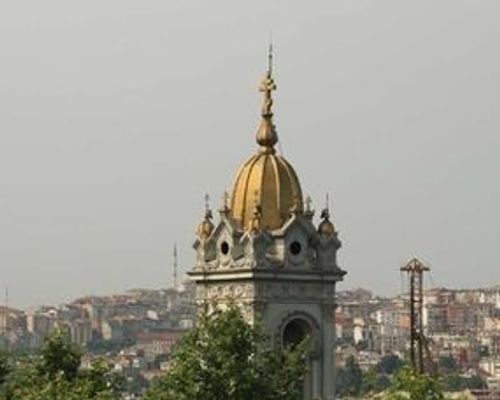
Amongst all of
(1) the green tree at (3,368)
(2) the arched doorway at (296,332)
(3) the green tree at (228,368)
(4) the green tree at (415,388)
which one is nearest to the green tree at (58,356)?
(1) the green tree at (3,368)

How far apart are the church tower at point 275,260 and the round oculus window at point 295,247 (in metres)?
0.02

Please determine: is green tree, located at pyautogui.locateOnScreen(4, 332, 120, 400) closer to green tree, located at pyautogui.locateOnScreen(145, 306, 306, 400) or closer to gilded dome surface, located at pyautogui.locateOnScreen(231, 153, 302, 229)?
green tree, located at pyautogui.locateOnScreen(145, 306, 306, 400)

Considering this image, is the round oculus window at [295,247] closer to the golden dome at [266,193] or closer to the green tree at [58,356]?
the golden dome at [266,193]

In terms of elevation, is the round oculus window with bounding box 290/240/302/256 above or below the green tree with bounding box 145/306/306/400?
above

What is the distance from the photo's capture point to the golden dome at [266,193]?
38031 millimetres

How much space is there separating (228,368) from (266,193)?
460 cm

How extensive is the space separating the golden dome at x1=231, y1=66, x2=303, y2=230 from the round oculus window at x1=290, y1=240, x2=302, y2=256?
0.45 m

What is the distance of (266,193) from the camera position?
38.1 meters

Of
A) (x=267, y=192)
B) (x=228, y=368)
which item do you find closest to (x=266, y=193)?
(x=267, y=192)

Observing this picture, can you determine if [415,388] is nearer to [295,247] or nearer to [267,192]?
[295,247]

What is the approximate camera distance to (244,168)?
38469 mm

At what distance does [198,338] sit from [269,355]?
4.15 ft

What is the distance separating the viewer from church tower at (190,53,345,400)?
37812 mm

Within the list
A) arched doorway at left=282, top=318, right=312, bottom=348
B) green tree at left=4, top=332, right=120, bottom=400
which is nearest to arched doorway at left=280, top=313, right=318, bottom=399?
arched doorway at left=282, top=318, right=312, bottom=348
